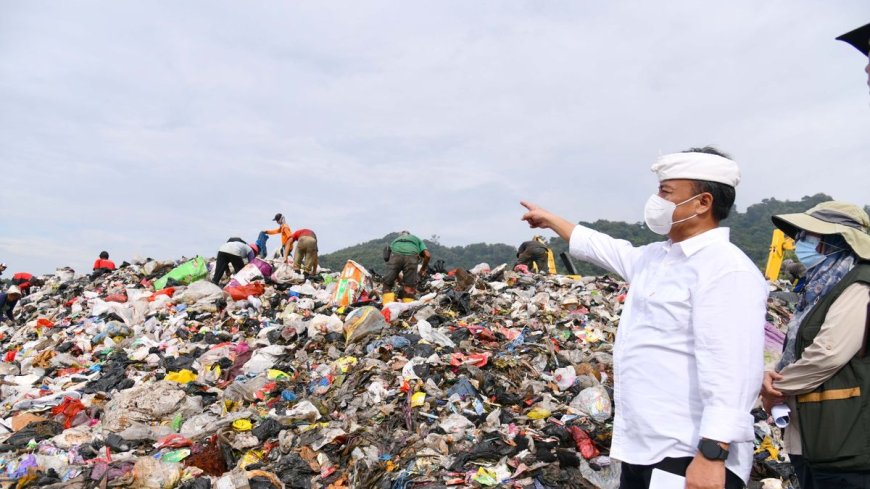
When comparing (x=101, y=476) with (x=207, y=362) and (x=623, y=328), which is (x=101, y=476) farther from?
(x=623, y=328)

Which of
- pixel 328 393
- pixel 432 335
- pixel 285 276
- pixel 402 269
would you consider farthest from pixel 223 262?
pixel 328 393

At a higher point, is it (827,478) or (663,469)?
(663,469)

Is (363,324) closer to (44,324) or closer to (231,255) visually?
(231,255)

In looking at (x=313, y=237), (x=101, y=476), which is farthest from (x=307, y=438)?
(x=313, y=237)

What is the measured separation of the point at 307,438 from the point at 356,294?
4540 mm

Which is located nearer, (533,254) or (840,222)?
(840,222)

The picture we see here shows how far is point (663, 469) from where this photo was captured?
1560mm

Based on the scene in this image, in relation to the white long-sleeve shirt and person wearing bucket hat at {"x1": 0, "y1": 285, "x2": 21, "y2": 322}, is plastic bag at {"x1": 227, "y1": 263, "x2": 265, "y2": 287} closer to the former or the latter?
person wearing bucket hat at {"x1": 0, "y1": 285, "x2": 21, "y2": 322}

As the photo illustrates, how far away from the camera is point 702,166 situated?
1.62 metres

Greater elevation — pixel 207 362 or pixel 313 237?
pixel 313 237

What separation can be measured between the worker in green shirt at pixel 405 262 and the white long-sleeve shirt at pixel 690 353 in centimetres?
671

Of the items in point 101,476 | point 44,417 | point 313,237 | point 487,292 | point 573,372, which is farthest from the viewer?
point 313,237

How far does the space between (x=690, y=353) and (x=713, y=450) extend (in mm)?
272

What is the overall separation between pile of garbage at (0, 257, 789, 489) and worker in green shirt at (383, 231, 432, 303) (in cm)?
49
